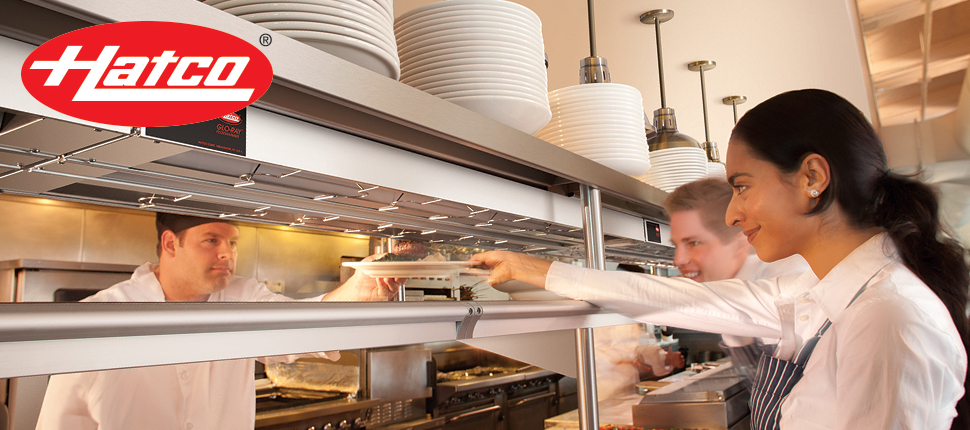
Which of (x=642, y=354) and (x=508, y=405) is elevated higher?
(x=642, y=354)

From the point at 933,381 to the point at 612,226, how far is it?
2.48ft

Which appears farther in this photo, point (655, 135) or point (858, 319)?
point (655, 135)

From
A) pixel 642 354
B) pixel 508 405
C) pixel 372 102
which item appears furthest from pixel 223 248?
pixel 508 405

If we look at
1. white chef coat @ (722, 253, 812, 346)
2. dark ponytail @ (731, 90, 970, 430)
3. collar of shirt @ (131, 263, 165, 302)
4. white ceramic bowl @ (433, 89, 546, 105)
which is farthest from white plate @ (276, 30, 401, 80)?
white chef coat @ (722, 253, 812, 346)

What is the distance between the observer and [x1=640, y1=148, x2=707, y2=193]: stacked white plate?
1754mm

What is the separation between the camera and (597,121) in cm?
119

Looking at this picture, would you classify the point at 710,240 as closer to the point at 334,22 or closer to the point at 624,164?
the point at 624,164

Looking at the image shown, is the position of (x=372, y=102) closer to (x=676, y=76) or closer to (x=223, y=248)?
(x=223, y=248)

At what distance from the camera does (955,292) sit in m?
0.95

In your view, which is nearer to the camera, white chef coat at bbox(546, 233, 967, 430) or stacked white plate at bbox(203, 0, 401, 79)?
stacked white plate at bbox(203, 0, 401, 79)

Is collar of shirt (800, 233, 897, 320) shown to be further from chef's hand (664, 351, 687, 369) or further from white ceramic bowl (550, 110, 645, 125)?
chef's hand (664, 351, 687, 369)

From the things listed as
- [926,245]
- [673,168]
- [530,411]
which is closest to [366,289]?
[926,245]

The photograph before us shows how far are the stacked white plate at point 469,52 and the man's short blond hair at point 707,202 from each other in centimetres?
88

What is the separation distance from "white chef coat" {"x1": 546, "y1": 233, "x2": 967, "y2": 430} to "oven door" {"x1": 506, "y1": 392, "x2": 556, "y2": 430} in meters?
2.97
